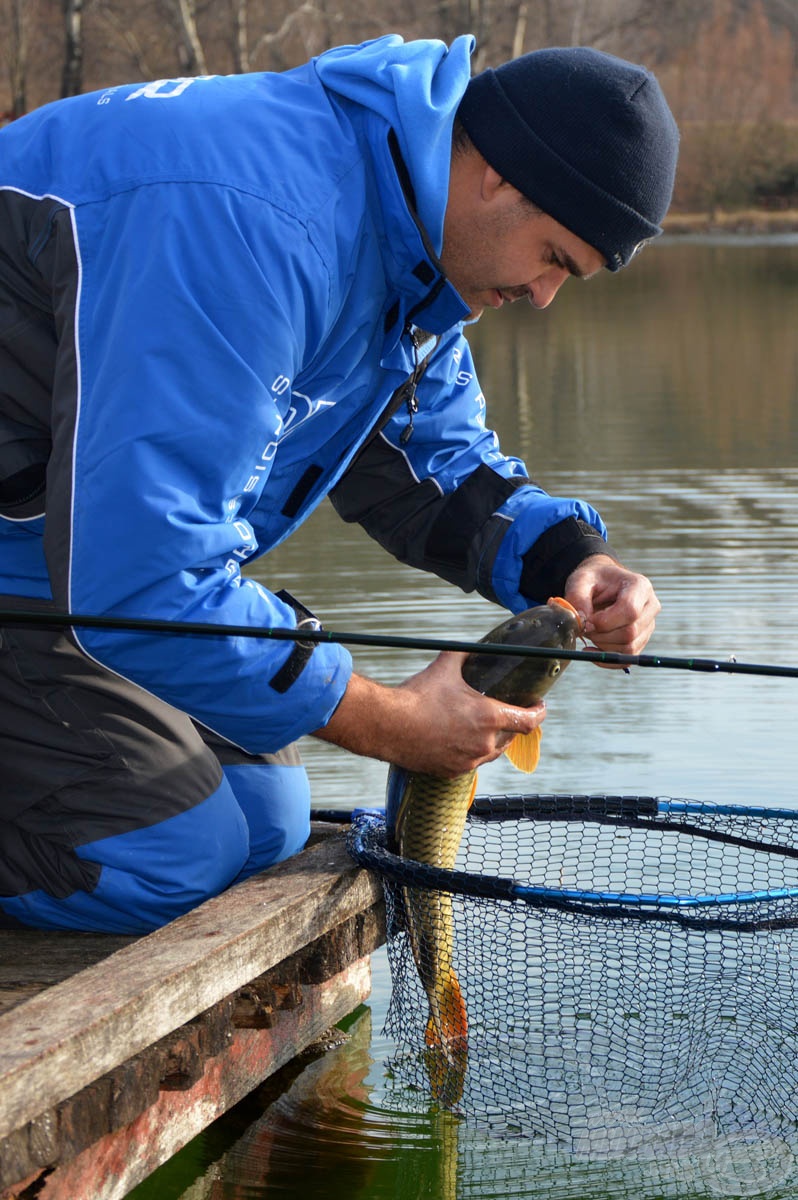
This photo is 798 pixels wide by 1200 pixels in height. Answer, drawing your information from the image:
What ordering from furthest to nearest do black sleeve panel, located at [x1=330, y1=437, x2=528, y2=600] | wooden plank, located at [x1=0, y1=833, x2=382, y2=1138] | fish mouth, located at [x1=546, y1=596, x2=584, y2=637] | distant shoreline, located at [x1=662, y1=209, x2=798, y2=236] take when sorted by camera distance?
distant shoreline, located at [x1=662, y1=209, x2=798, y2=236] < black sleeve panel, located at [x1=330, y1=437, x2=528, y2=600] < fish mouth, located at [x1=546, y1=596, x2=584, y2=637] < wooden plank, located at [x1=0, y1=833, x2=382, y2=1138]

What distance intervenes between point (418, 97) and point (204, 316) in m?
0.52

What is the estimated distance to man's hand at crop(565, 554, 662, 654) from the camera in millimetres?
3086

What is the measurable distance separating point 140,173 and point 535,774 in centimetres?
279

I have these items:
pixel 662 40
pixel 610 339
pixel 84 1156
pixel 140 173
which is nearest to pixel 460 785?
pixel 84 1156

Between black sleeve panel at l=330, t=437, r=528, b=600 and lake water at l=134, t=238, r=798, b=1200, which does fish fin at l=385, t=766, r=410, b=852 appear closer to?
lake water at l=134, t=238, r=798, b=1200

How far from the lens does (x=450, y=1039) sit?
2936 mm

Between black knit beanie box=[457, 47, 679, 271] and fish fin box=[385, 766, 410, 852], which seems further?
fish fin box=[385, 766, 410, 852]

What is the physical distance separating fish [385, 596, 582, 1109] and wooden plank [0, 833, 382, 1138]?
0.12m

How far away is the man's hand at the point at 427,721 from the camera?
257 centimetres

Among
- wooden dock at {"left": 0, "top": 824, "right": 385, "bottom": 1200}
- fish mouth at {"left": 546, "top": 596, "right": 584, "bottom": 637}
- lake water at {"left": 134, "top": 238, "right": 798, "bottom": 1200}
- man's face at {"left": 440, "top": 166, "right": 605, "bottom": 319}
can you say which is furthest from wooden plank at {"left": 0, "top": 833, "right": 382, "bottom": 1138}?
man's face at {"left": 440, "top": 166, "right": 605, "bottom": 319}

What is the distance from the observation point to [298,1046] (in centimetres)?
304

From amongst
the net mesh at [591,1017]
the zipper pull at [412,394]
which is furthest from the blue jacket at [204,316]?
the net mesh at [591,1017]

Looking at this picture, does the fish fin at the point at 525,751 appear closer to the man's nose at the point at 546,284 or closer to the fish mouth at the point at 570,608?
the fish mouth at the point at 570,608

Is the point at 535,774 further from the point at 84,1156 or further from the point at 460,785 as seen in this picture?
the point at 84,1156
